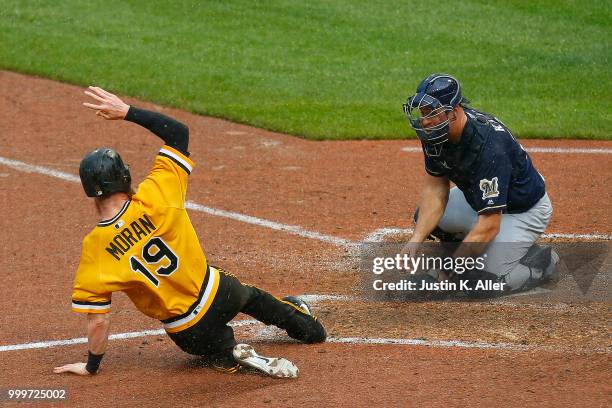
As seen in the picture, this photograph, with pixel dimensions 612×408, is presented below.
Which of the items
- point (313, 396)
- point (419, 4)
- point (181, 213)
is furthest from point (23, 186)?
point (419, 4)

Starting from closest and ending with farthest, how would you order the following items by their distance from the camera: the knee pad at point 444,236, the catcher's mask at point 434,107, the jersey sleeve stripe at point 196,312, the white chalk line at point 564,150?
the jersey sleeve stripe at point 196,312
the catcher's mask at point 434,107
the knee pad at point 444,236
the white chalk line at point 564,150

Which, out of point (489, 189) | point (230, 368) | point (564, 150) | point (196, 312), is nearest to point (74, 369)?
point (196, 312)

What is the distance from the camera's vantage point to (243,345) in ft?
19.4

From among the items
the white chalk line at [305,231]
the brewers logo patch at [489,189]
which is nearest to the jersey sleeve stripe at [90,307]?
the brewers logo patch at [489,189]

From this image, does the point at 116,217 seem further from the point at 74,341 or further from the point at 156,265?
the point at 74,341

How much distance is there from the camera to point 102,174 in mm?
5691

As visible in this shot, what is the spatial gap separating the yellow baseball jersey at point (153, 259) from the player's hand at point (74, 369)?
407mm

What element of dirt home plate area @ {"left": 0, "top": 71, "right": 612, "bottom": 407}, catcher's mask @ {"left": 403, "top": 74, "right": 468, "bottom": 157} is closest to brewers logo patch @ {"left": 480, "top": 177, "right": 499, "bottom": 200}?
catcher's mask @ {"left": 403, "top": 74, "right": 468, "bottom": 157}

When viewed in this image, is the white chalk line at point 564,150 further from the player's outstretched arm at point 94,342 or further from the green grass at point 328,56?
the player's outstretched arm at point 94,342

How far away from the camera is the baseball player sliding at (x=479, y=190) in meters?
6.85

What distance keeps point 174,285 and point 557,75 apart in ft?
27.1

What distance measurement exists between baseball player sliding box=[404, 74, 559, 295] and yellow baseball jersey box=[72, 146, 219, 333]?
171cm

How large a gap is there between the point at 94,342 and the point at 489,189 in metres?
2.60

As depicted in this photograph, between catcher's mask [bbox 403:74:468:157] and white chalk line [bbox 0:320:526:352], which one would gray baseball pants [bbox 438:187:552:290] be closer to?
catcher's mask [bbox 403:74:468:157]
